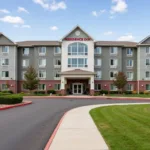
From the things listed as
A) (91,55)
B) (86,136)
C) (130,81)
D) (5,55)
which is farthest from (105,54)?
(86,136)

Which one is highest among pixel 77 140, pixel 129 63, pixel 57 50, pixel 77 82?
pixel 57 50

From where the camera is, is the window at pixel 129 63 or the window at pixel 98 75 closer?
the window at pixel 98 75

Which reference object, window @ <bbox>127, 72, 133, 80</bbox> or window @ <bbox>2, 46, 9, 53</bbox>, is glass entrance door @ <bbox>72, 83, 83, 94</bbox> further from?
window @ <bbox>2, 46, 9, 53</bbox>

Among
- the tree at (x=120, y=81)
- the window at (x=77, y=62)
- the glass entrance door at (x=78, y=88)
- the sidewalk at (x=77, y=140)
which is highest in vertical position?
the window at (x=77, y=62)

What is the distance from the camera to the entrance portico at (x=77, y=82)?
170ft

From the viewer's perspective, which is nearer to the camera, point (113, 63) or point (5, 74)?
point (5, 74)

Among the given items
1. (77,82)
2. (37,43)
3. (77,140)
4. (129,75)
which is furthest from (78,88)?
(77,140)

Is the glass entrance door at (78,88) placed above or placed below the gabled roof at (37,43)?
below

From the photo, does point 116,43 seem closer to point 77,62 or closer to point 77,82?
point 77,62

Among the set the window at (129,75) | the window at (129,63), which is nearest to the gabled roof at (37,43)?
the window at (129,63)

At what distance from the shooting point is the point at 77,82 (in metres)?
56.7

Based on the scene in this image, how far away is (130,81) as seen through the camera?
58.2 meters

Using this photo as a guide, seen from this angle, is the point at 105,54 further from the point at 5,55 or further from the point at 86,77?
the point at 5,55

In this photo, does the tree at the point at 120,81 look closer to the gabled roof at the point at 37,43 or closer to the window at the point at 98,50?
the window at the point at 98,50
